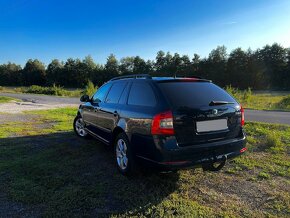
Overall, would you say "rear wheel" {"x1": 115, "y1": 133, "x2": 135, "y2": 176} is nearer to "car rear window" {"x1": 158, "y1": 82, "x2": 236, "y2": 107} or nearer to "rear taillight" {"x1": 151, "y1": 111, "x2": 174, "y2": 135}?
"rear taillight" {"x1": 151, "y1": 111, "x2": 174, "y2": 135}

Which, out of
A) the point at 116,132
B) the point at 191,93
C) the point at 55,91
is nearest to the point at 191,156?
the point at 191,93

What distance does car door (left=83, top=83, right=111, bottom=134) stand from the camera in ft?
19.3

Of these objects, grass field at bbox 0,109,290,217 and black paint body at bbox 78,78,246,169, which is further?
black paint body at bbox 78,78,246,169

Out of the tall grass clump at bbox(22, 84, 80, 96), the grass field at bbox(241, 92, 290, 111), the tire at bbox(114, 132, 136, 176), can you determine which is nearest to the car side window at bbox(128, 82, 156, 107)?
the tire at bbox(114, 132, 136, 176)

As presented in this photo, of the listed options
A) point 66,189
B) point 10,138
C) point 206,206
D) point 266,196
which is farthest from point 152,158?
point 10,138

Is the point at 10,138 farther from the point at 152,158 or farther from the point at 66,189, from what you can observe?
the point at 152,158

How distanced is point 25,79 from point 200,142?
295 ft

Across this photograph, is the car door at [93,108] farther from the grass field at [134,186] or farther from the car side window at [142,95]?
the car side window at [142,95]

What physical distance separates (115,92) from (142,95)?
1.16 metres

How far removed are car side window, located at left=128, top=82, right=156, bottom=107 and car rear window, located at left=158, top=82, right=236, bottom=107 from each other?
0.20 metres

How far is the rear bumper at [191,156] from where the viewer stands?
3535mm

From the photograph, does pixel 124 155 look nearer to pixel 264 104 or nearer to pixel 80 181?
pixel 80 181

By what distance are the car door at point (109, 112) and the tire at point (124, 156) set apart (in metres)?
0.36

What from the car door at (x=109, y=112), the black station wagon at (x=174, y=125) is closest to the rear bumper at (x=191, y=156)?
the black station wagon at (x=174, y=125)
